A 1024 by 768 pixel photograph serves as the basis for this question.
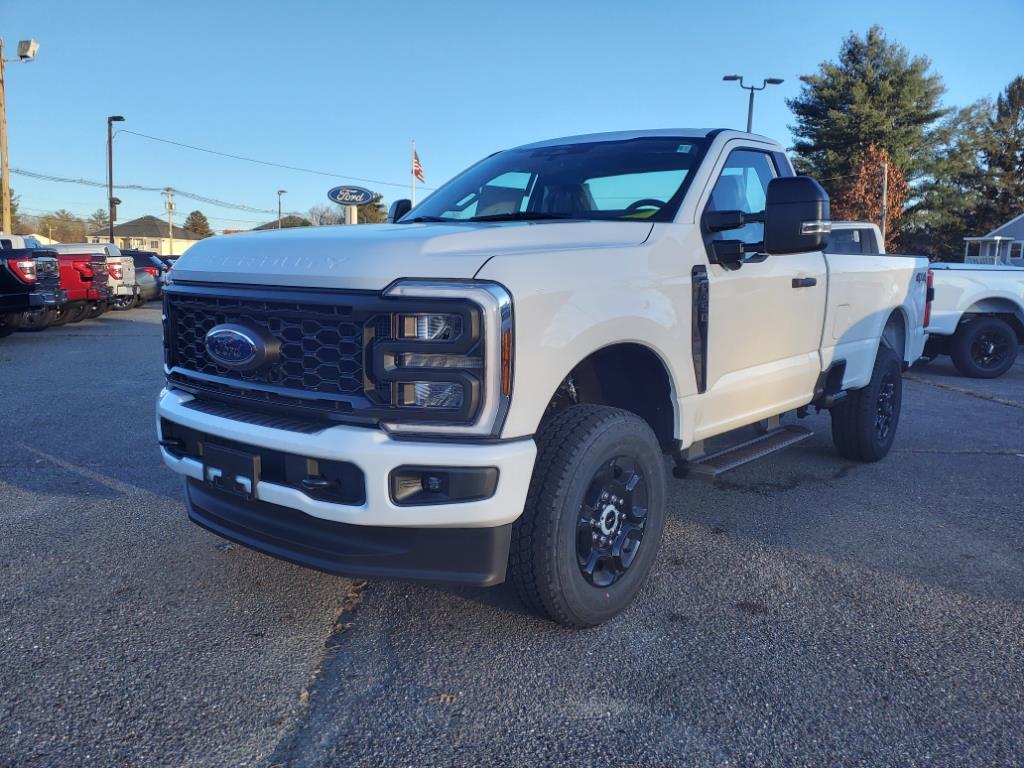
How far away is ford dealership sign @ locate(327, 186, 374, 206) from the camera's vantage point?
1070cm

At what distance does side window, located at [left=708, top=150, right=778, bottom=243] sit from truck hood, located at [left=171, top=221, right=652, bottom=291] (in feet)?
2.31

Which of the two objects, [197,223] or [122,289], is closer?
[122,289]

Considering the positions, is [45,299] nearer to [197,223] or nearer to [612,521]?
[612,521]

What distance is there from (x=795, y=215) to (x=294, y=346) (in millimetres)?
2066

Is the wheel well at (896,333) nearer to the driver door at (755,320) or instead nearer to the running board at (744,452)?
the driver door at (755,320)

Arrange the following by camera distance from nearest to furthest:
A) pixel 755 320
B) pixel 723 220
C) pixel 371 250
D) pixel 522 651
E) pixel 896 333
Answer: pixel 371 250 → pixel 522 651 → pixel 723 220 → pixel 755 320 → pixel 896 333

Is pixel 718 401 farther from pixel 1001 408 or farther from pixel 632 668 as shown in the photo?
pixel 1001 408

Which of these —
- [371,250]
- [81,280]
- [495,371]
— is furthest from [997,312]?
[81,280]

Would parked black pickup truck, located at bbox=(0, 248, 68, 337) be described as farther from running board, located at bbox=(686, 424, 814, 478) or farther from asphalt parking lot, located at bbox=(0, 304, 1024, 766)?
A: running board, located at bbox=(686, 424, 814, 478)

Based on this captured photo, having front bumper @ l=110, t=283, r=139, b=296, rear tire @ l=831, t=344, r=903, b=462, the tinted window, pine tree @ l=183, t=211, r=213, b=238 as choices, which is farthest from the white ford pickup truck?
pine tree @ l=183, t=211, r=213, b=238

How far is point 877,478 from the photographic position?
5410 millimetres

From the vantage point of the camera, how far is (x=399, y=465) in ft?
8.30

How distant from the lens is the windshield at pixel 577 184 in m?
3.76

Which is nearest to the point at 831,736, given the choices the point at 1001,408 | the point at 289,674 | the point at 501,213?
the point at 289,674
